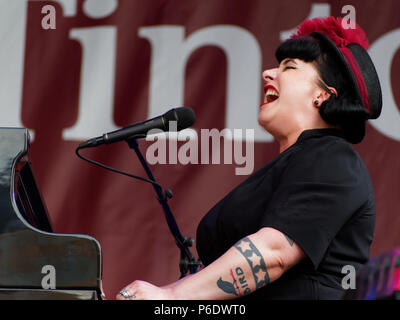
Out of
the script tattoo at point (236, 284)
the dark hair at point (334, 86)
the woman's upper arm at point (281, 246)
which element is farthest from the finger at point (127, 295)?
the dark hair at point (334, 86)

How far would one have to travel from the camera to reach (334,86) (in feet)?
5.74

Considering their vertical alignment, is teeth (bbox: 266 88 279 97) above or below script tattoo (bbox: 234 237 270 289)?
Answer: above

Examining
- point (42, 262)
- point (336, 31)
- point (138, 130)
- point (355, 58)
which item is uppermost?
point (336, 31)

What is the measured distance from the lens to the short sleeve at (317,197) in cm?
141

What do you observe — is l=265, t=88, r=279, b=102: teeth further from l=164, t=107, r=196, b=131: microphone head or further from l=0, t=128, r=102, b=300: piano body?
l=0, t=128, r=102, b=300: piano body

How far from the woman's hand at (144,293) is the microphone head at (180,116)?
1.75 ft

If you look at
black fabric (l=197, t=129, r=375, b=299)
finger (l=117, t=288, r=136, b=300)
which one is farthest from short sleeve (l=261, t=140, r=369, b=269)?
finger (l=117, t=288, r=136, b=300)

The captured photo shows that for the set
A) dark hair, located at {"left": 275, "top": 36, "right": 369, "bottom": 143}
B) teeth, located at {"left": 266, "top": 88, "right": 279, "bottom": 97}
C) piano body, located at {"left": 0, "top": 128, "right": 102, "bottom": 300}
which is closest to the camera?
piano body, located at {"left": 0, "top": 128, "right": 102, "bottom": 300}

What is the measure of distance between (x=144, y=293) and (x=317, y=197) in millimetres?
491

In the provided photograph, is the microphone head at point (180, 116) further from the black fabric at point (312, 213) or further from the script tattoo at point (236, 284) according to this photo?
the script tattoo at point (236, 284)

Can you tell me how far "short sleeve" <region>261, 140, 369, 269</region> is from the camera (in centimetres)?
141

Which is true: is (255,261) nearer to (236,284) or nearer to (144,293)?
(236,284)

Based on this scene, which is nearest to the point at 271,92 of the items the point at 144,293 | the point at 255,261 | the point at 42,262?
the point at 255,261
